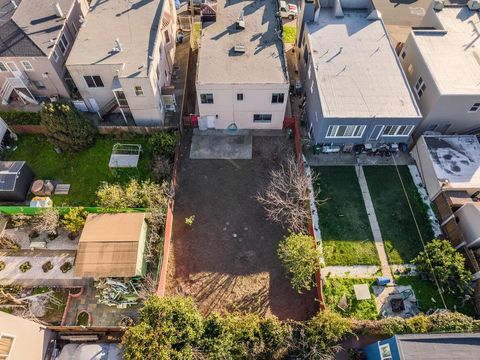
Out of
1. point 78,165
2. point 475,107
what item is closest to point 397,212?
point 475,107

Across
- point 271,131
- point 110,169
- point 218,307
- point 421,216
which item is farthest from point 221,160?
point 421,216

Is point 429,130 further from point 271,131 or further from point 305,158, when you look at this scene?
point 271,131

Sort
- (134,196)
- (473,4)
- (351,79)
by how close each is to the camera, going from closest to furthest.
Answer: (134,196) → (351,79) → (473,4)

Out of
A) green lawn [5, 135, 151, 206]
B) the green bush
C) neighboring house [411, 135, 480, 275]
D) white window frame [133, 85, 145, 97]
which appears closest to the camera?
neighboring house [411, 135, 480, 275]

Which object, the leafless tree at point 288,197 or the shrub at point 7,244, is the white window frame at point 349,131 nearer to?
the leafless tree at point 288,197

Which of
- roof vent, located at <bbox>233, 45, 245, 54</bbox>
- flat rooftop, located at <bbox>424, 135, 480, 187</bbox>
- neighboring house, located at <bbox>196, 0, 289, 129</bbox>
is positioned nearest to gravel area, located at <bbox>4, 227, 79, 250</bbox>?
neighboring house, located at <bbox>196, 0, 289, 129</bbox>

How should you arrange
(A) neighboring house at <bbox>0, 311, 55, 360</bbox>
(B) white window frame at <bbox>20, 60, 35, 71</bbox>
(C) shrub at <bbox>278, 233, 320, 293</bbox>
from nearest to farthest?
1. (A) neighboring house at <bbox>0, 311, 55, 360</bbox>
2. (C) shrub at <bbox>278, 233, 320, 293</bbox>
3. (B) white window frame at <bbox>20, 60, 35, 71</bbox>

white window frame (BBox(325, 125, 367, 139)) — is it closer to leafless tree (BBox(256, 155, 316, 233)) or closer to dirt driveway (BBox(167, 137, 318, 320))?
leafless tree (BBox(256, 155, 316, 233))

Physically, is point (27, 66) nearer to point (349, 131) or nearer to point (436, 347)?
point (349, 131)
